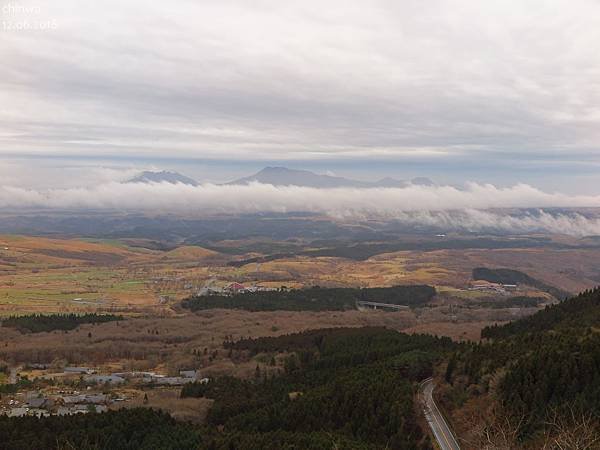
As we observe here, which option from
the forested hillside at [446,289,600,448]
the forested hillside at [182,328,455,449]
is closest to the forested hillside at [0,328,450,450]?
the forested hillside at [182,328,455,449]

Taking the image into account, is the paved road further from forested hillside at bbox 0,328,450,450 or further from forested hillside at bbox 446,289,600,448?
forested hillside at bbox 446,289,600,448

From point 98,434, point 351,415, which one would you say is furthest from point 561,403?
point 98,434

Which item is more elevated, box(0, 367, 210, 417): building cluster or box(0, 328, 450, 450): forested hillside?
box(0, 328, 450, 450): forested hillside

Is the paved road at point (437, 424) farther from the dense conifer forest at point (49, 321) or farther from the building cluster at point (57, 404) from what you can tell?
the dense conifer forest at point (49, 321)

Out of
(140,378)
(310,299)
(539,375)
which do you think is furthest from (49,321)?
(539,375)

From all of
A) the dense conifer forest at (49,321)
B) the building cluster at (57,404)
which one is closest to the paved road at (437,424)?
the building cluster at (57,404)

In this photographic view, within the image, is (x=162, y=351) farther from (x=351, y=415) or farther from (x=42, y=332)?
(x=351, y=415)

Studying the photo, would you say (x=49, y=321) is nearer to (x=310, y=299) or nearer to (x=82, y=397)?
(x=82, y=397)

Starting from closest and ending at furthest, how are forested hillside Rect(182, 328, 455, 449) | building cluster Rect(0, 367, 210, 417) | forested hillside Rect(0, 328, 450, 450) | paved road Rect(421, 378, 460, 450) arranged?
1. paved road Rect(421, 378, 460, 450)
2. forested hillside Rect(0, 328, 450, 450)
3. forested hillside Rect(182, 328, 455, 449)
4. building cluster Rect(0, 367, 210, 417)
